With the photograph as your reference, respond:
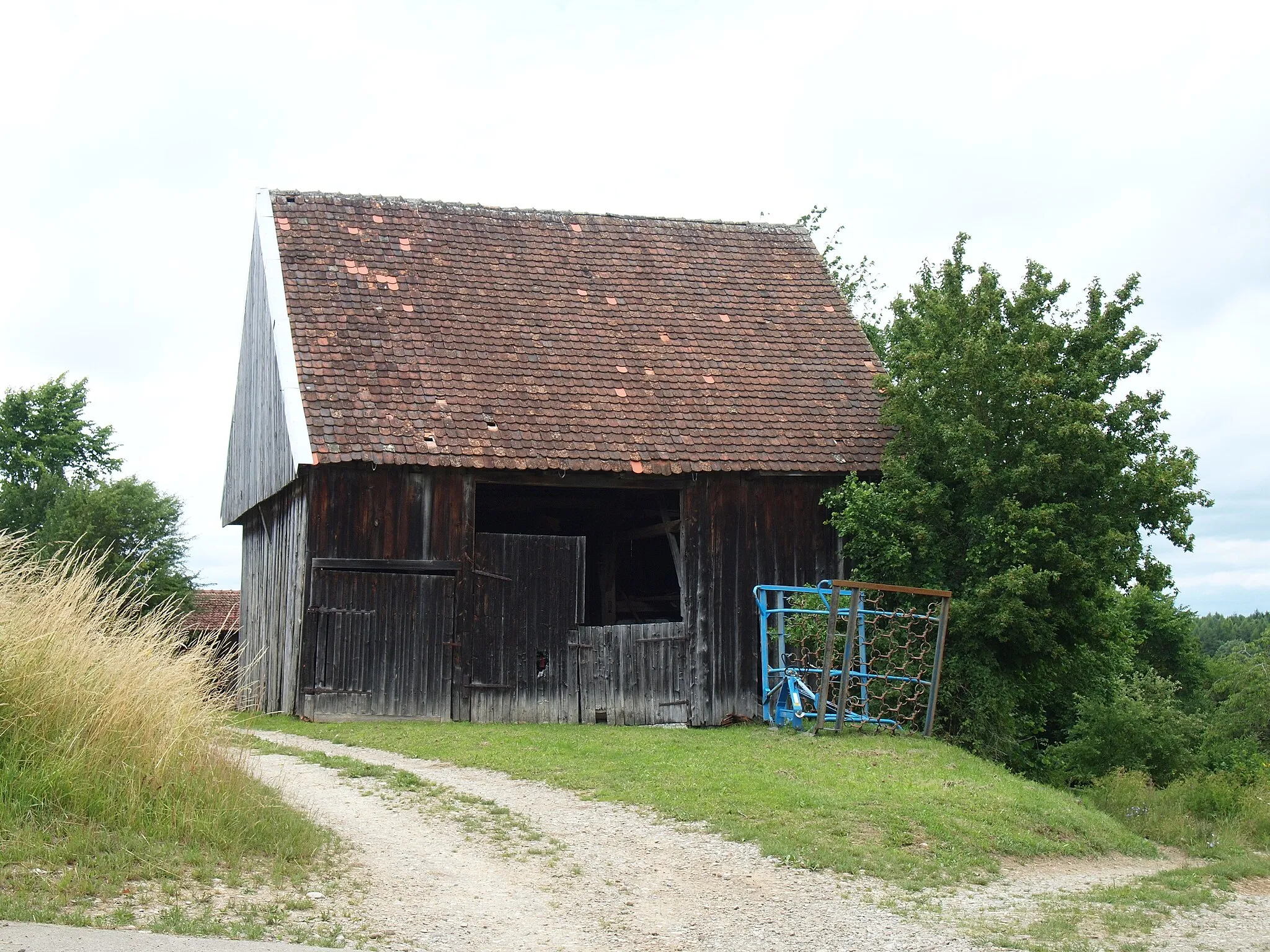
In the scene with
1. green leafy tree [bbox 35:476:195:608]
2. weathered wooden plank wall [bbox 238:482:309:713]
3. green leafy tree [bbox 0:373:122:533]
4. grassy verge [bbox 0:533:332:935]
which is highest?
green leafy tree [bbox 0:373:122:533]

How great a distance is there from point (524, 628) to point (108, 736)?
9423 mm

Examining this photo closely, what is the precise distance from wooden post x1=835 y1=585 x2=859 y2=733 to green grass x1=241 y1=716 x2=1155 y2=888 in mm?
288

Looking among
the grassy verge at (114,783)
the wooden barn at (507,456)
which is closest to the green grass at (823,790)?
the wooden barn at (507,456)

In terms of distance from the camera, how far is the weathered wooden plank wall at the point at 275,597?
55.5 ft

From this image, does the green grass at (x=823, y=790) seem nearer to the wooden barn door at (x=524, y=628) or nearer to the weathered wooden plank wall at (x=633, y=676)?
the wooden barn door at (x=524, y=628)

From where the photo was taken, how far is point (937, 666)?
15477mm

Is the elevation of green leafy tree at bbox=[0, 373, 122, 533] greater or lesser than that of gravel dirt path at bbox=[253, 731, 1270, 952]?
greater

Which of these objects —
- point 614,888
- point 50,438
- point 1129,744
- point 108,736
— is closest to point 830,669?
point 1129,744

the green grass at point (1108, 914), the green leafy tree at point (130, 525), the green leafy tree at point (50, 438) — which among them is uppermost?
the green leafy tree at point (50, 438)

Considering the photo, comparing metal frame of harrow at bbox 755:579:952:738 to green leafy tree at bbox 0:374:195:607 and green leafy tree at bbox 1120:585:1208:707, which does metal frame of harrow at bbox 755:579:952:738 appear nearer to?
green leafy tree at bbox 0:374:195:607

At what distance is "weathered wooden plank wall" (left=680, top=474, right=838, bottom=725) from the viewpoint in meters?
17.4

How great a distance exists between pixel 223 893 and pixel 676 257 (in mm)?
16025

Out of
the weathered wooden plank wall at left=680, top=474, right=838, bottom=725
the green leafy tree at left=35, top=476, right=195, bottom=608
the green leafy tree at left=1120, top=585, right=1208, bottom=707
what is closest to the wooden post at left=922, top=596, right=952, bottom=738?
the weathered wooden plank wall at left=680, top=474, right=838, bottom=725

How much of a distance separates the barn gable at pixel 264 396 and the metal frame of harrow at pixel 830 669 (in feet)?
20.9
